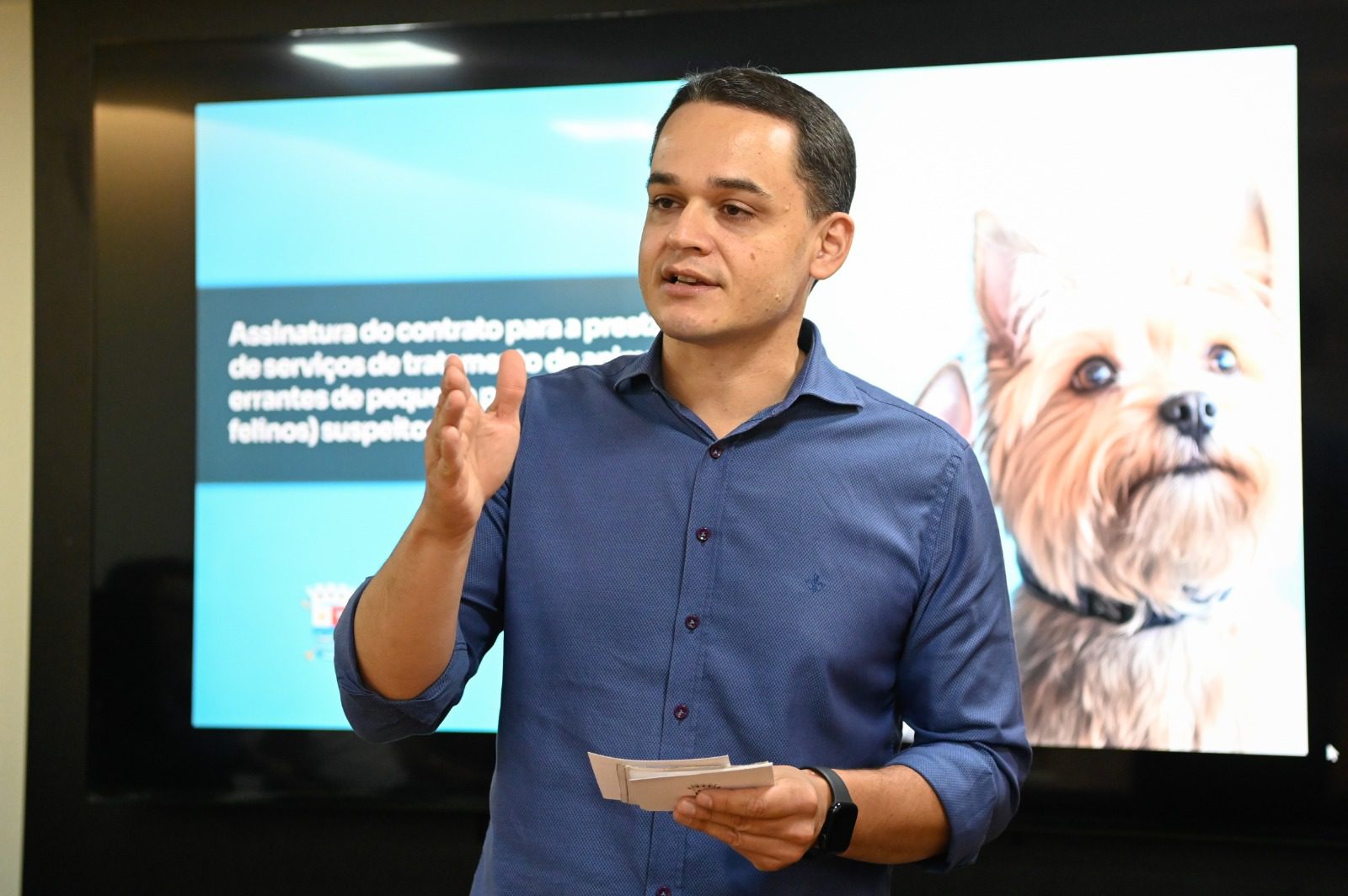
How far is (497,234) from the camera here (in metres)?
3.04

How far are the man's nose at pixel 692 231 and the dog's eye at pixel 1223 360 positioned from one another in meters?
1.53

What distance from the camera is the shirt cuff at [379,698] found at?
1.53m

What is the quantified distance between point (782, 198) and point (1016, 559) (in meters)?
1.36

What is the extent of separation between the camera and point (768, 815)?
1.41 meters

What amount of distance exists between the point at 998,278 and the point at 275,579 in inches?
72.0

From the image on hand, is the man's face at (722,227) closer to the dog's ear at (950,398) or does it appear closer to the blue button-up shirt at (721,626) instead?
the blue button-up shirt at (721,626)

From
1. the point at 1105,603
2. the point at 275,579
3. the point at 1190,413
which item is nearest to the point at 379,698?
the point at 275,579

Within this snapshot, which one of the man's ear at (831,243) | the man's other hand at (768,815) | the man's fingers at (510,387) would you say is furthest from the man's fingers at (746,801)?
the man's ear at (831,243)

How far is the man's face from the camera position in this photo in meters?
1.67

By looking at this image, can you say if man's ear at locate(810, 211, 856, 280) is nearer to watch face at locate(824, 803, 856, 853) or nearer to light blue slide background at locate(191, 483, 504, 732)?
watch face at locate(824, 803, 856, 853)

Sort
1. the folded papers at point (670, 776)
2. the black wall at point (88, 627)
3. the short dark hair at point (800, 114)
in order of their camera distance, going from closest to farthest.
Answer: the folded papers at point (670, 776) < the short dark hair at point (800, 114) < the black wall at point (88, 627)

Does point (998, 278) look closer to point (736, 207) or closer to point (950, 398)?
point (950, 398)

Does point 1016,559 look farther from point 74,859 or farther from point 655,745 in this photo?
point 74,859

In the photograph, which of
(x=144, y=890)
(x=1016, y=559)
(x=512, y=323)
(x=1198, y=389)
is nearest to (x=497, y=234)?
(x=512, y=323)
